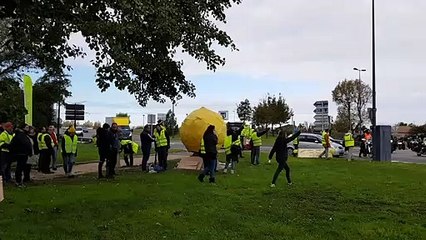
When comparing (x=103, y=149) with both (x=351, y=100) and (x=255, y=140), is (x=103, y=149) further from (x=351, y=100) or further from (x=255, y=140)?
(x=351, y=100)

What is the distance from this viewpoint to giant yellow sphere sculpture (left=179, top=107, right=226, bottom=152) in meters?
25.8

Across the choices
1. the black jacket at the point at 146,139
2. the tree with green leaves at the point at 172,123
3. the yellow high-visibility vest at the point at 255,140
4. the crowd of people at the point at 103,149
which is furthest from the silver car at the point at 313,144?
the tree with green leaves at the point at 172,123

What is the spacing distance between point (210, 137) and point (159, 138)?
14.7 ft

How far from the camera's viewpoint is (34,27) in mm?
9844

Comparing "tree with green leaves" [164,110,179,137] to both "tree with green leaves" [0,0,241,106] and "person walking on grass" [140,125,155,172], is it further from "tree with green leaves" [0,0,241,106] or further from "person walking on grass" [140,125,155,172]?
"tree with green leaves" [0,0,241,106]

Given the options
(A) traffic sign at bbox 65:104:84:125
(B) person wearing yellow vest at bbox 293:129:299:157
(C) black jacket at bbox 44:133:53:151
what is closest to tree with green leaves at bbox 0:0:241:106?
(C) black jacket at bbox 44:133:53:151

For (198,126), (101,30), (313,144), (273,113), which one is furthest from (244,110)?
(101,30)

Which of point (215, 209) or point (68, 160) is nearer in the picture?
point (215, 209)

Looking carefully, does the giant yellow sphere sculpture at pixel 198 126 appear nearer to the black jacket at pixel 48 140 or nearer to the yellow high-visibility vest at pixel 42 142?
the black jacket at pixel 48 140

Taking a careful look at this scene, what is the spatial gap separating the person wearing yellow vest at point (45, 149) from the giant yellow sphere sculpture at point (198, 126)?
675 centimetres

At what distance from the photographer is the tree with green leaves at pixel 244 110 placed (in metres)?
93.2

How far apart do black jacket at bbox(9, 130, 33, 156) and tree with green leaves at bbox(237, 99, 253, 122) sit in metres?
77.0

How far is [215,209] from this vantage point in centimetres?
1201

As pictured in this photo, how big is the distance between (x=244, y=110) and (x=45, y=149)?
73.9 m
